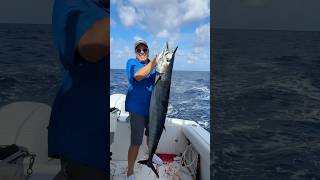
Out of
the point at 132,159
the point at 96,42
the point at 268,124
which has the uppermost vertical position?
the point at 96,42

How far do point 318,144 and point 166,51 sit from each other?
5.44 metres

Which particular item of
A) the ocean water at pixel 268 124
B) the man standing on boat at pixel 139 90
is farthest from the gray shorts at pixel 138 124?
the ocean water at pixel 268 124

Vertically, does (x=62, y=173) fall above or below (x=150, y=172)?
above

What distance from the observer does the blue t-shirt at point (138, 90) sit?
2.44 m

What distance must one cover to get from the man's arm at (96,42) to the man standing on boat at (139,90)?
0.56 meters

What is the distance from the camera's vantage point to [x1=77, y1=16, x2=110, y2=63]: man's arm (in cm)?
176

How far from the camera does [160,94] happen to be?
7.84 ft

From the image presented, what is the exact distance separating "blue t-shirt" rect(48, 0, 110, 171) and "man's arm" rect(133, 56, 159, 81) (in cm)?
62

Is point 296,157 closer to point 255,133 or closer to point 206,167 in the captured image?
point 255,133

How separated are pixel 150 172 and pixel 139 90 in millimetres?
817

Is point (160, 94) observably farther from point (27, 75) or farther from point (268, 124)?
point (27, 75)

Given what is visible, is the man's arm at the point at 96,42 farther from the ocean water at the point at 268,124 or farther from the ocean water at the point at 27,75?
the ocean water at the point at 27,75

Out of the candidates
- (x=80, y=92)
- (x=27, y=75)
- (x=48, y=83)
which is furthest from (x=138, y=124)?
(x=27, y=75)

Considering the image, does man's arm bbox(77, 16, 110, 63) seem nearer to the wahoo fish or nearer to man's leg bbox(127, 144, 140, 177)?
the wahoo fish
